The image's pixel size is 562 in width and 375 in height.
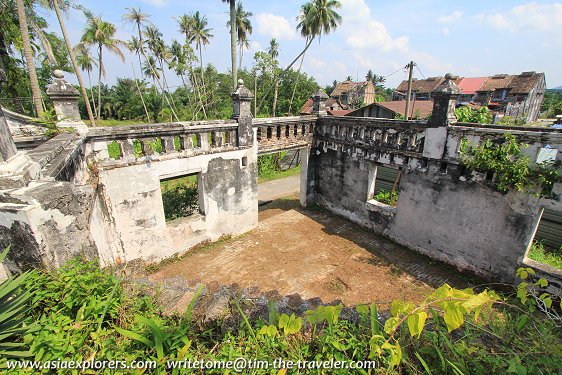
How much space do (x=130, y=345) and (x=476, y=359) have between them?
3351 millimetres

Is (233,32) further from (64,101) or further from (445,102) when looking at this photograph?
(445,102)

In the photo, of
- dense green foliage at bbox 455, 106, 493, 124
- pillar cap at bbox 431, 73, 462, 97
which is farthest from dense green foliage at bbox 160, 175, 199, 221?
dense green foliage at bbox 455, 106, 493, 124

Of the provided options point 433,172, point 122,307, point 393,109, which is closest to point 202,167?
point 122,307

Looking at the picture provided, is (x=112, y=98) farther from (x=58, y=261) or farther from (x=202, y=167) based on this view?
(x=58, y=261)

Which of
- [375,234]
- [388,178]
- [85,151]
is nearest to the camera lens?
[85,151]

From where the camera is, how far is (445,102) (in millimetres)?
7246

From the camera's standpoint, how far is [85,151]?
6488 mm

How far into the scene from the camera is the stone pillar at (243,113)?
871 centimetres

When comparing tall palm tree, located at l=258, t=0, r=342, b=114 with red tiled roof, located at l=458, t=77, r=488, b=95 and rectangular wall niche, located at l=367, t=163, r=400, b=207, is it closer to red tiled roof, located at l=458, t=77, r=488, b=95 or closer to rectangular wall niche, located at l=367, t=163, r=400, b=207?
rectangular wall niche, located at l=367, t=163, r=400, b=207

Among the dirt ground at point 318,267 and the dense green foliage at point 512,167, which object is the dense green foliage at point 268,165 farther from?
the dense green foliage at point 512,167

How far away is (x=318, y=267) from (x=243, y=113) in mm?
5616

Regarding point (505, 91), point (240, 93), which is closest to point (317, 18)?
point (240, 93)

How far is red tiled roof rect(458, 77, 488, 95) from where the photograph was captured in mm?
40250

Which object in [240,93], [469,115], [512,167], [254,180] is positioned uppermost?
[240,93]
